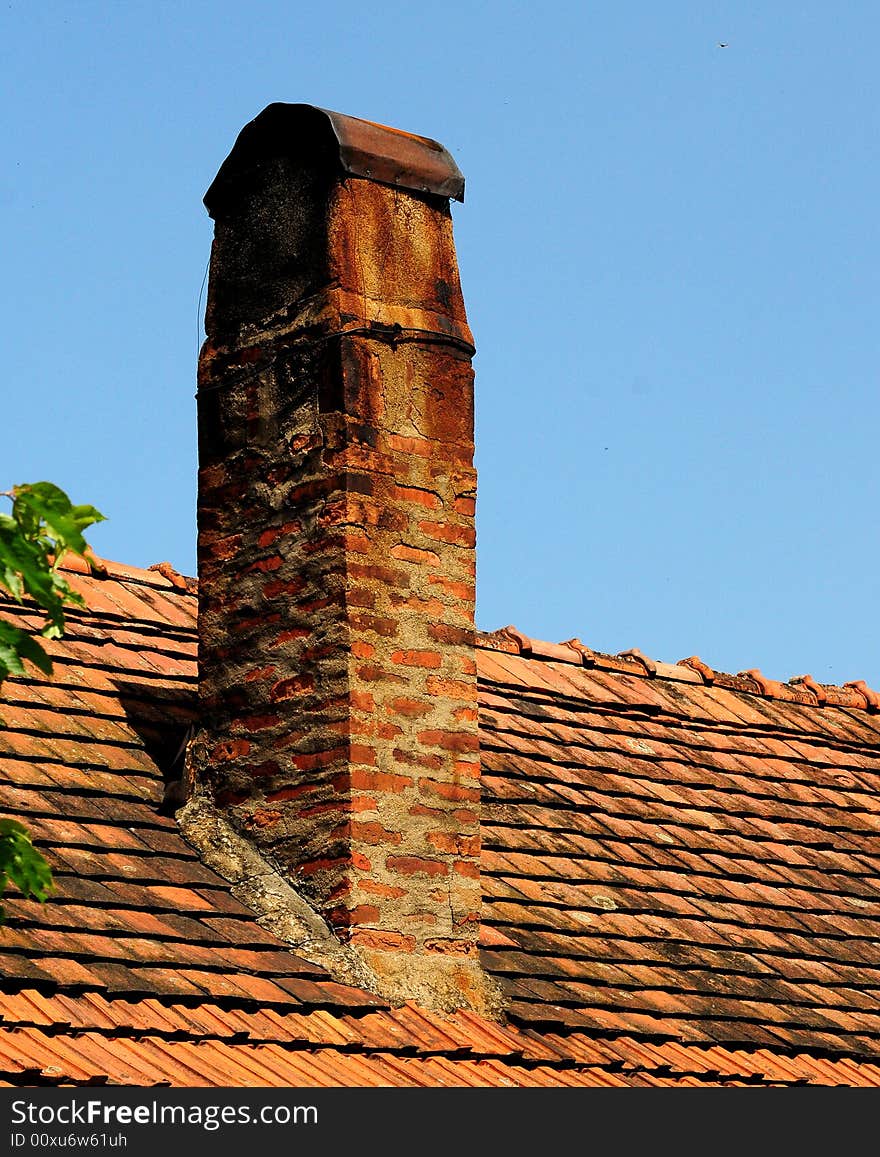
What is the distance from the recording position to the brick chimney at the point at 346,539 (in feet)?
22.4

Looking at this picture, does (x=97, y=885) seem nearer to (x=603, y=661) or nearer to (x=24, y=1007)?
(x=24, y=1007)

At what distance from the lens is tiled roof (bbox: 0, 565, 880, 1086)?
5992 mm

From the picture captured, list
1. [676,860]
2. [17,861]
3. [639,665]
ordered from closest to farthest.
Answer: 1. [17,861]
2. [676,860]
3. [639,665]

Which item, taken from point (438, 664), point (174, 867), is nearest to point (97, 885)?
point (174, 867)

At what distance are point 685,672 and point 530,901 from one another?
11.4 feet

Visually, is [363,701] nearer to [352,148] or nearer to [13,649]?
[352,148]

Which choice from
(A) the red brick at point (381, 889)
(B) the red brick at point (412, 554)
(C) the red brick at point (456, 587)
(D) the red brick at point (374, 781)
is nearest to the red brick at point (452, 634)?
(C) the red brick at point (456, 587)

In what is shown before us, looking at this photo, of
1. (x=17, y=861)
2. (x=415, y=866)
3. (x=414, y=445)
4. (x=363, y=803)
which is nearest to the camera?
(x=17, y=861)


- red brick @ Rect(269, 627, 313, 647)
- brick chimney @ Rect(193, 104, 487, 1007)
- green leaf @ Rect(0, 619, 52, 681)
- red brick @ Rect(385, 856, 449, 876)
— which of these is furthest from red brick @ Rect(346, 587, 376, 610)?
green leaf @ Rect(0, 619, 52, 681)

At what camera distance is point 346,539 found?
22.9ft

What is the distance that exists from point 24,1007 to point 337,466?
229cm

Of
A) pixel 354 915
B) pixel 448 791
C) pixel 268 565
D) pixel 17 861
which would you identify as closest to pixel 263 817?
pixel 354 915

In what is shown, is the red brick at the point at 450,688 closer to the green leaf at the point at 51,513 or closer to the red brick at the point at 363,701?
the red brick at the point at 363,701

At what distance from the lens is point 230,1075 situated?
18.7 feet
